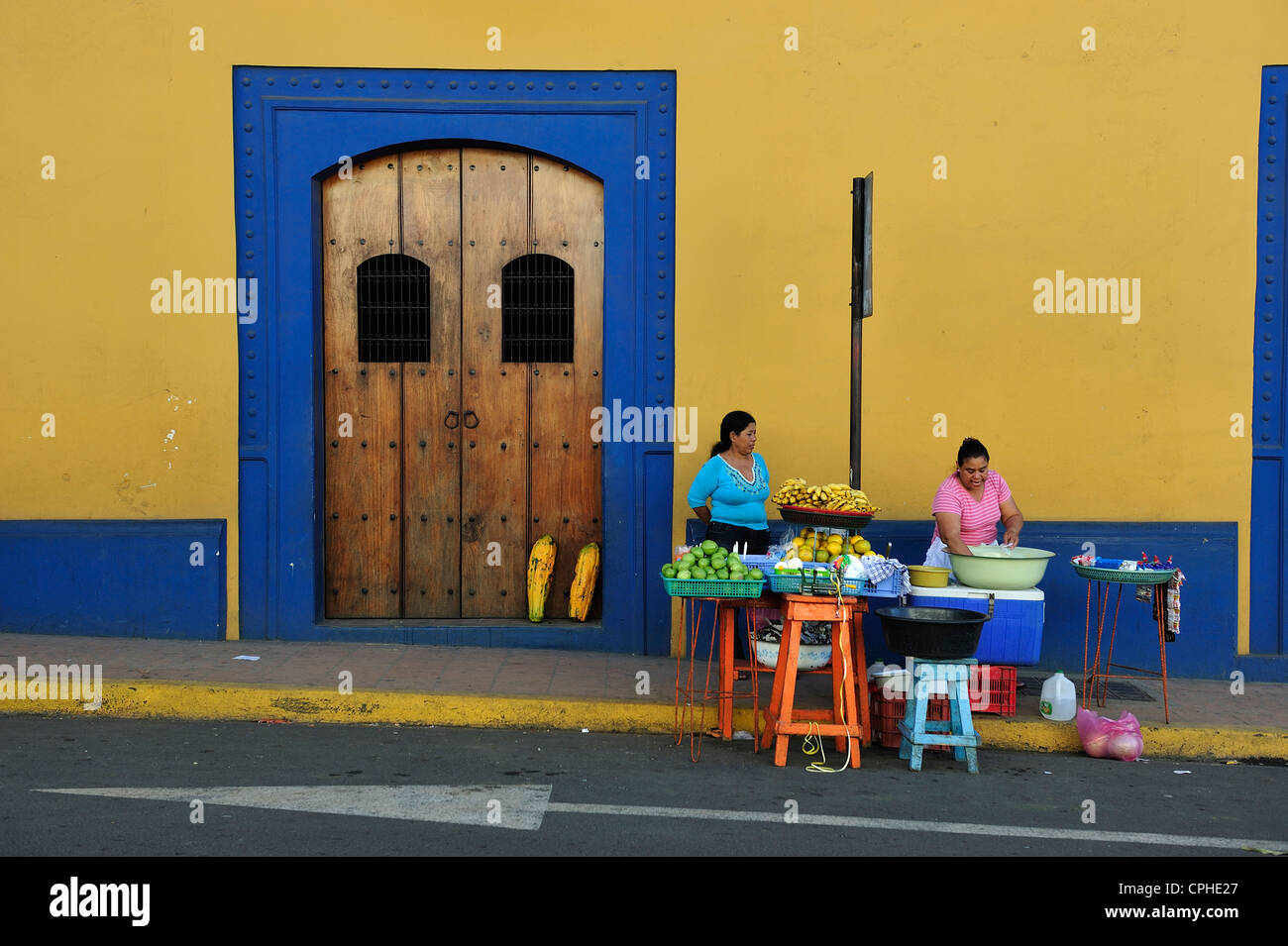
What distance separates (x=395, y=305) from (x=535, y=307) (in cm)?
99

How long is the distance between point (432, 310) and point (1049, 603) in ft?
15.6

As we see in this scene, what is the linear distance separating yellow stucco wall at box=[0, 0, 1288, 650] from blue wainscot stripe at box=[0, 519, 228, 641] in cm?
15

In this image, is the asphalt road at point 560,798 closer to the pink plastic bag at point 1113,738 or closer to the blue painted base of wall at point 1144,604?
the pink plastic bag at point 1113,738

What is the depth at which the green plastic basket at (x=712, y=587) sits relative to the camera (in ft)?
20.5

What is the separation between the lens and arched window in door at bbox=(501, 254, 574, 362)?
8719 millimetres

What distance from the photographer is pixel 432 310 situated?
8703 mm

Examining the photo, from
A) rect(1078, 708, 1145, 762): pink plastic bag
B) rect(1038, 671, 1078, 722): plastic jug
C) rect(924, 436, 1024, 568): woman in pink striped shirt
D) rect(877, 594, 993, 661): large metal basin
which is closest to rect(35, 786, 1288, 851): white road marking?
rect(877, 594, 993, 661): large metal basin

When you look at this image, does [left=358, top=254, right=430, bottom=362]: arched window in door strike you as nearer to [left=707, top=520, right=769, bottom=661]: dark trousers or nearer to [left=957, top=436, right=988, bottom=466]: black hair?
[left=707, top=520, right=769, bottom=661]: dark trousers

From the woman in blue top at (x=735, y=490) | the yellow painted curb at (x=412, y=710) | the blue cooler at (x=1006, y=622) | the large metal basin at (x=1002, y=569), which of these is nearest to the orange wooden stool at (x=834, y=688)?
the yellow painted curb at (x=412, y=710)

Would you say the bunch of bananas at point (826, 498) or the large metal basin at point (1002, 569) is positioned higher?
the bunch of bananas at point (826, 498)

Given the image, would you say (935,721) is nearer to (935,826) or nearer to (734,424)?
(935,826)

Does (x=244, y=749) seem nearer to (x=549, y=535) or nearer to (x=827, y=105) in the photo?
(x=549, y=535)

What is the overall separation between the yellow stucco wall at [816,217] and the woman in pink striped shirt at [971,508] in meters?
0.88

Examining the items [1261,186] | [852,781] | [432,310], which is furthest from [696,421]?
[1261,186]
